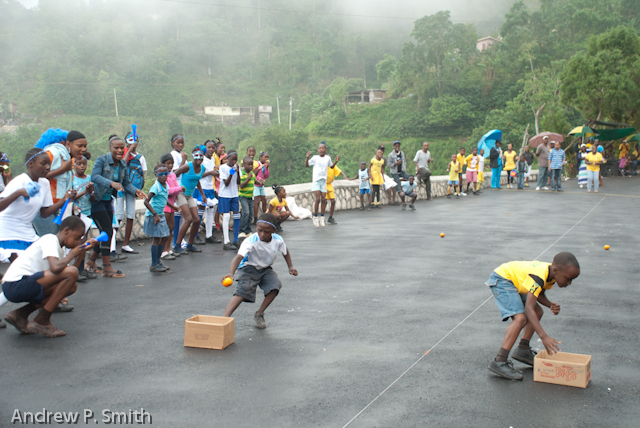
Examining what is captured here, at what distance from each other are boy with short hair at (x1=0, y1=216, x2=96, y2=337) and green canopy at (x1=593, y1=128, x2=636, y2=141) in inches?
1201

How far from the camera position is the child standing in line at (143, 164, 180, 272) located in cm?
827

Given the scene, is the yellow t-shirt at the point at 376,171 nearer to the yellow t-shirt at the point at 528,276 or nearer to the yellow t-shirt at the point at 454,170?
the yellow t-shirt at the point at 454,170

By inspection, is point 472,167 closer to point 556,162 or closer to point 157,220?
point 556,162

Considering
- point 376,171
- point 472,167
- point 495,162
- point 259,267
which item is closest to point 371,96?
point 495,162

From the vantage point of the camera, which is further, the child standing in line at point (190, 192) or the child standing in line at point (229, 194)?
the child standing in line at point (229, 194)

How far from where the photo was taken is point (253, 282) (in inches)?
229

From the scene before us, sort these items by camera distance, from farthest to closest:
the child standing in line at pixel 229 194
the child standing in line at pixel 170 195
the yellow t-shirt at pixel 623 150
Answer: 1. the yellow t-shirt at pixel 623 150
2. the child standing in line at pixel 229 194
3. the child standing in line at pixel 170 195

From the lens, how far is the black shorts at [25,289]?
519 centimetres

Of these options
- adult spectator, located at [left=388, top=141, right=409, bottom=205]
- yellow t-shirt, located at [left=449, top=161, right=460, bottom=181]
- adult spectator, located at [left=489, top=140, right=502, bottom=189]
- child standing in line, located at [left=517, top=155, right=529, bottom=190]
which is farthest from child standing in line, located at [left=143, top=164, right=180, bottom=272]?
child standing in line, located at [left=517, top=155, right=529, bottom=190]

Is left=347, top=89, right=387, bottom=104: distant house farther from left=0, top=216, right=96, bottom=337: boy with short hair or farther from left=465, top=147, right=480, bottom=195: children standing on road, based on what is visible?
left=0, top=216, right=96, bottom=337: boy with short hair

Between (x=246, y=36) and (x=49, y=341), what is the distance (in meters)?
163

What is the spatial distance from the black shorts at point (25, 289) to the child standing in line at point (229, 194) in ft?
17.4

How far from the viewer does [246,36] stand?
15888cm

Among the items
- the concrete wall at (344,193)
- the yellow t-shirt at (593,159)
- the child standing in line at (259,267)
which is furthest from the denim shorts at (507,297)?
the yellow t-shirt at (593,159)
